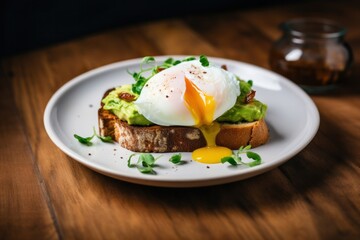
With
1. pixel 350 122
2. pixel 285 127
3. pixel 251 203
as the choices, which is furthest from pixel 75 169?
pixel 350 122

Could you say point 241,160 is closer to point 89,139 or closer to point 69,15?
point 89,139

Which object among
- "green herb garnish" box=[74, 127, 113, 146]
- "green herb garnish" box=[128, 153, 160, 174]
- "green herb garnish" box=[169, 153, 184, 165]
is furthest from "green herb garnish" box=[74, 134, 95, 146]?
"green herb garnish" box=[169, 153, 184, 165]

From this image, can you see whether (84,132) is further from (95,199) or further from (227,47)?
(227,47)

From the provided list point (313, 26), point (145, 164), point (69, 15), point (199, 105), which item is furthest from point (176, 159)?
point (69, 15)

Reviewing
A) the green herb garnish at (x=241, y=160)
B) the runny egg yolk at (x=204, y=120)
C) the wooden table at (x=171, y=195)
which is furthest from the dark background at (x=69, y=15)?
the green herb garnish at (x=241, y=160)

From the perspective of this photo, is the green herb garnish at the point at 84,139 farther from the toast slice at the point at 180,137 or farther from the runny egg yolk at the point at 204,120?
the runny egg yolk at the point at 204,120
